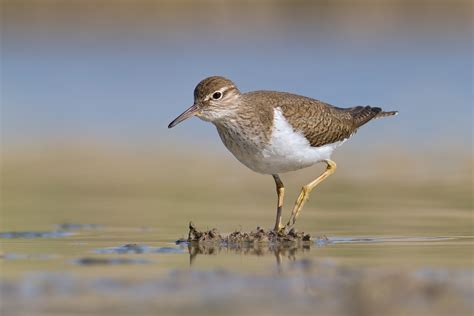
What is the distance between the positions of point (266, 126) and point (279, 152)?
0.99 ft

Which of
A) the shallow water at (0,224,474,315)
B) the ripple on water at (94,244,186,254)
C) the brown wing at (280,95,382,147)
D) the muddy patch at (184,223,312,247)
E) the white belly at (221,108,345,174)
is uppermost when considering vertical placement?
the brown wing at (280,95,382,147)

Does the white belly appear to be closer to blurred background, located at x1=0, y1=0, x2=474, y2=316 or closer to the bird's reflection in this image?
blurred background, located at x1=0, y1=0, x2=474, y2=316

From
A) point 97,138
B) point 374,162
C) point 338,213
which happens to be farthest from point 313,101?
point 97,138

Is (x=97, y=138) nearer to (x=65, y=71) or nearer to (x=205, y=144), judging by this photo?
(x=205, y=144)

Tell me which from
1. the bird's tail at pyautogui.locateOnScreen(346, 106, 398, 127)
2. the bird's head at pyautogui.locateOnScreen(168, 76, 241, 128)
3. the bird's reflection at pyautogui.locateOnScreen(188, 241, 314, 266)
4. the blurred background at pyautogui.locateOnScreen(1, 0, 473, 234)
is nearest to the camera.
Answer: the bird's reflection at pyautogui.locateOnScreen(188, 241, 314, 266)

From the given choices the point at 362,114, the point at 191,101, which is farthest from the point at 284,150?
the point at 191,101

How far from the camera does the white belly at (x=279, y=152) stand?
11398 millimetres

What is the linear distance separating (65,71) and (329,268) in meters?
20.0

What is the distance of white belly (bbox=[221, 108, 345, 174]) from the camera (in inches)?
449

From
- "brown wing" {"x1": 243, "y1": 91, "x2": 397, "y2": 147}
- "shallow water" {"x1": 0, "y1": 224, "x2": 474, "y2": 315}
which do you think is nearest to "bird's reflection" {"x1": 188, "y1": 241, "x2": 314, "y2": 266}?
"shallow water" {"x1": 0, "y1": 224, "x2": 474, "y2": 315}

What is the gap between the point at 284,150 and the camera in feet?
37.7

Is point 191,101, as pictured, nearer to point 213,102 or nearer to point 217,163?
point 217,163

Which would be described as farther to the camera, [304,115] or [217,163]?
[217,163]

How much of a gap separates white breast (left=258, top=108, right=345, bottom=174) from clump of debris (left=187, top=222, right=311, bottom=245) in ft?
2.53
